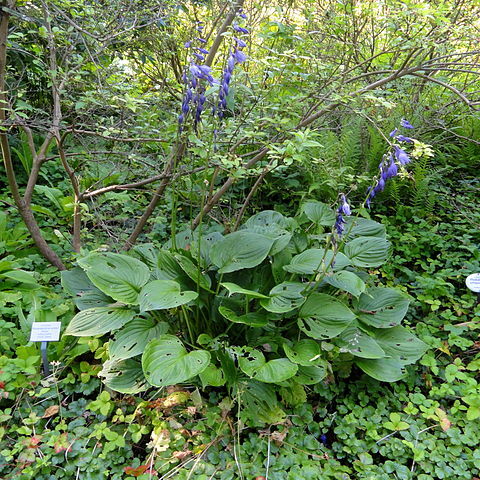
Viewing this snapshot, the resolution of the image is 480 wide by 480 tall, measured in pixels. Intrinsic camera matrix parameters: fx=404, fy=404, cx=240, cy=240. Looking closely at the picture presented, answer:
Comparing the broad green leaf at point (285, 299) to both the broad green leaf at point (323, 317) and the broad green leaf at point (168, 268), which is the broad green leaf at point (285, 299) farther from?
the broad green leaf at point (168, 268)

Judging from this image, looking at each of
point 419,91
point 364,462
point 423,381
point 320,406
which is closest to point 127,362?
point 320,406

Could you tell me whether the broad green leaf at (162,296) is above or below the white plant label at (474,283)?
above

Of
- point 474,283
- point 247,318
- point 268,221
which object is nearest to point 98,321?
point 247,318

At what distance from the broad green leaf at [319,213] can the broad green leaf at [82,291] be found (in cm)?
154

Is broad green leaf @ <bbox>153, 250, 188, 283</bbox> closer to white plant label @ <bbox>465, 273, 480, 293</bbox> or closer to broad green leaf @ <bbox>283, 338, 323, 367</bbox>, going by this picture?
broad green leaf @ <bbox>283, 338, 323, 367</bbox>

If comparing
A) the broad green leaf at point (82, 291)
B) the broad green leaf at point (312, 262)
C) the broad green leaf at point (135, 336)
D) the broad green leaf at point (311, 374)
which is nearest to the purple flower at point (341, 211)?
the broad green leaf at point (312, 262)

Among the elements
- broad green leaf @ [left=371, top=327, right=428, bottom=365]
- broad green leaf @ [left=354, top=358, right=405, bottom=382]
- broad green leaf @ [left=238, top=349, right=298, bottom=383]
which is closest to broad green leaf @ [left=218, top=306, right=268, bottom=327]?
broad green leaf @ [left=238, top=349, right=298, bottom=383]

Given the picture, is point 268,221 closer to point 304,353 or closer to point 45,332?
point 304,353

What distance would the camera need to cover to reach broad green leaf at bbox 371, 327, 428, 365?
2.42m

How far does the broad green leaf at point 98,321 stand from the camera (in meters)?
2.25

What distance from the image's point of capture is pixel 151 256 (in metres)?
2.86

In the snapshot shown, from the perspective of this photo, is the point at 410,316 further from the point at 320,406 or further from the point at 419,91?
the point at 419,91

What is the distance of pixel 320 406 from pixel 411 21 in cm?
247

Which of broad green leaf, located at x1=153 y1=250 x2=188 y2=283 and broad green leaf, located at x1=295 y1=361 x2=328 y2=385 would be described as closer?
broad green leaf, located at x1=295 y1=361 x2=328 y2=385
